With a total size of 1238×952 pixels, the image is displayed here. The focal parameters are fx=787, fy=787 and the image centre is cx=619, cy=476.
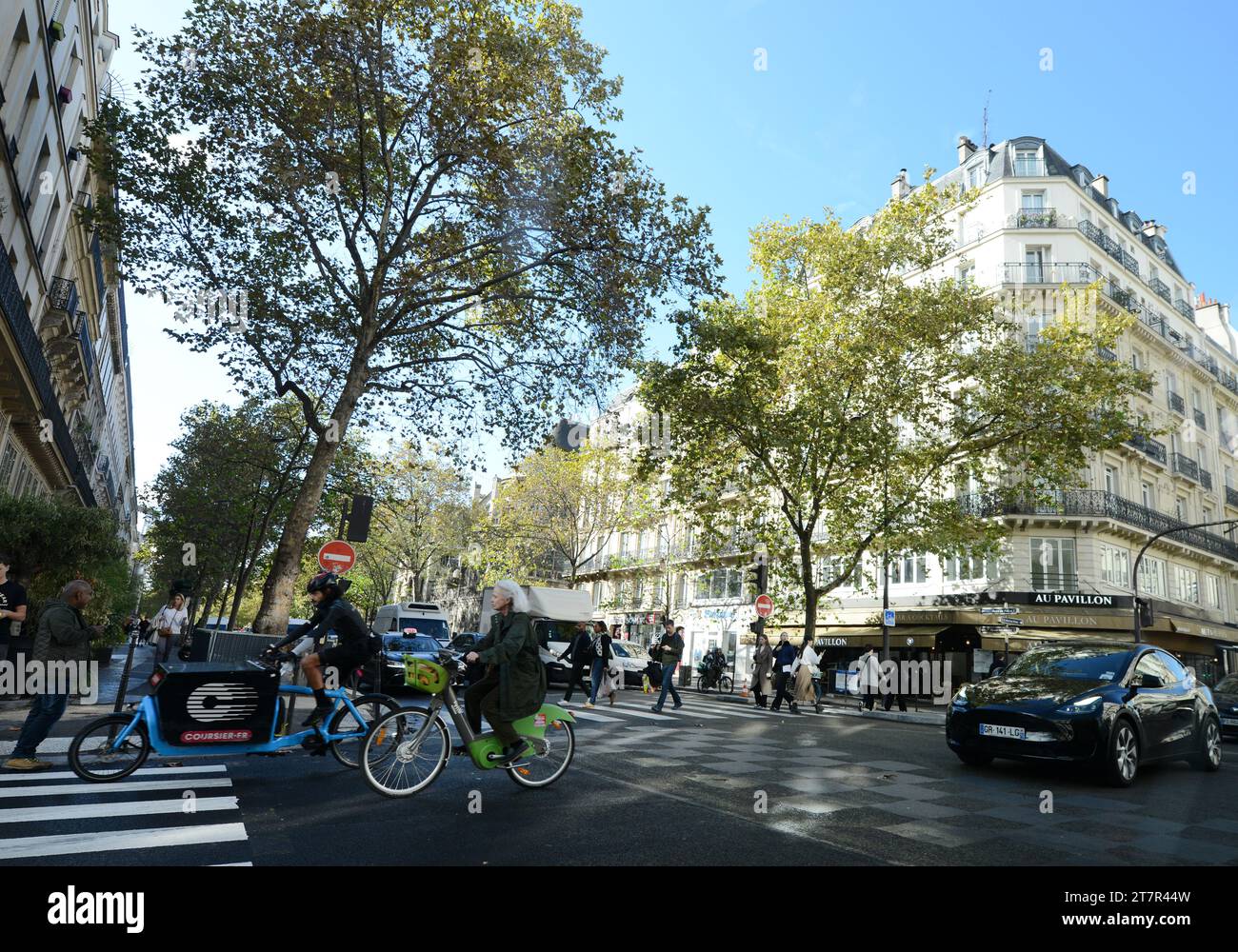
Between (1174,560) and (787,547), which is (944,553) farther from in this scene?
(1174,560)

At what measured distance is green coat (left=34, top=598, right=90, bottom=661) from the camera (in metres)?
6.53

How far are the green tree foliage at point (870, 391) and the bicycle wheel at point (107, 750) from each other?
16.9 meters

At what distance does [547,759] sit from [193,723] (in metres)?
2.81

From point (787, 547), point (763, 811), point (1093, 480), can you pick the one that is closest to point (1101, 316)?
point (1093, 480)

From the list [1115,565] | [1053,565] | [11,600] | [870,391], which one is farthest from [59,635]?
[1115,565]

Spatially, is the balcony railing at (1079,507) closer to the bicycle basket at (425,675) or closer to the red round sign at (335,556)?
the red round sign at (335,556)

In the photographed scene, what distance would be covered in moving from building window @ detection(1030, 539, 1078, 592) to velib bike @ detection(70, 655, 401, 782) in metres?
28.9

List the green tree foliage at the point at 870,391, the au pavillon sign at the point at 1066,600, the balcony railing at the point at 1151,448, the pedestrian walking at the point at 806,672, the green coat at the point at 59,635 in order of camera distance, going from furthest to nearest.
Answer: the balcony railing at the point at 1151,448 < the au pavillon sign at the point at 1066,600 < the green tree foliage at the point at 870,391 < the pedestrian walking at the point at 806,672 < the green coat at the point at 59,635

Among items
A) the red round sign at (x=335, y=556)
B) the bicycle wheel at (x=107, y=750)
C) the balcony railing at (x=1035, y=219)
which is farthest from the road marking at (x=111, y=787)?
the balcony railing at (x=1035, y=219)

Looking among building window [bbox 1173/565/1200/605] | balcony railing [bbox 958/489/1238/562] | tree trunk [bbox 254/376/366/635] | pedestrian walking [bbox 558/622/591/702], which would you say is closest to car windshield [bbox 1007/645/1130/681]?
pedestrian walking [bbox 558/622/591/702]

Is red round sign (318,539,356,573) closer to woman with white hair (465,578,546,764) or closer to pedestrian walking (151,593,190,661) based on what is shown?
pedestrian walking (151,593,190,661)

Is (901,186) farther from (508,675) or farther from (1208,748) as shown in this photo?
(508,675)

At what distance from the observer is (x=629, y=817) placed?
5500 millimetres

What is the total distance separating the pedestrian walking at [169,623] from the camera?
52.2ft
